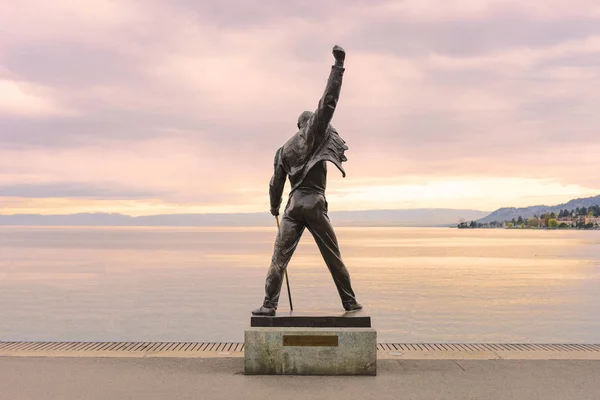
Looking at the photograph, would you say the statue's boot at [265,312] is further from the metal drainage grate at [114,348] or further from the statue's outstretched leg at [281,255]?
the metal drainage grate at [114,348]

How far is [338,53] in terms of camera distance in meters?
7.50

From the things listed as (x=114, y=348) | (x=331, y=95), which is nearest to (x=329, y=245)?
(x=331, y=95)

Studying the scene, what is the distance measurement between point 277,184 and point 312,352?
213cm

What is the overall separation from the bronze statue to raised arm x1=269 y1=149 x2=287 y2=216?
0.5 inches

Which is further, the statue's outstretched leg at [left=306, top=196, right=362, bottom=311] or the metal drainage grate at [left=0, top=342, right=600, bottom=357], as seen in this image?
the metal drainage grate at [left=0, top=342, right=600, bottom=357]

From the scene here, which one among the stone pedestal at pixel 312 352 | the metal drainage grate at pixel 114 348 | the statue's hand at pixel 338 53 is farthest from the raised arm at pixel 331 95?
the metal drainage grate at pixel 114 348

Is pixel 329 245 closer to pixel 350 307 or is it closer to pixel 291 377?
pixel 350 307

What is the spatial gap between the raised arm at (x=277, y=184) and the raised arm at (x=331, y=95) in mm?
804

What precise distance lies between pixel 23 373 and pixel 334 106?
4673mm

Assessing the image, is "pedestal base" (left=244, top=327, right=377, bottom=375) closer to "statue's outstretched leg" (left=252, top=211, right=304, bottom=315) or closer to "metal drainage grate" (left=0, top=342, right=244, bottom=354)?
"statue's outstretched leg" (left=252, top=211, right=304, bottom=315)

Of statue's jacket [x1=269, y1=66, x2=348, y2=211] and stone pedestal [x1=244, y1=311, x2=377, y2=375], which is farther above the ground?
statue's jacket [x1=269, y1=66, x2=348, y2=211]

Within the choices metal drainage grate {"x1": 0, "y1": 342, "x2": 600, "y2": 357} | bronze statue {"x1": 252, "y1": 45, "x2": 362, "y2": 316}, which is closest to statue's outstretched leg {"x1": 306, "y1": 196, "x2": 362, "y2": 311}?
bronze statue {"x1": 252, "y1": 45, "x2": 362, "y2": 316}

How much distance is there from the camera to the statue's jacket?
7.62 meters

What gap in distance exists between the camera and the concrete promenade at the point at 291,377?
694cm
